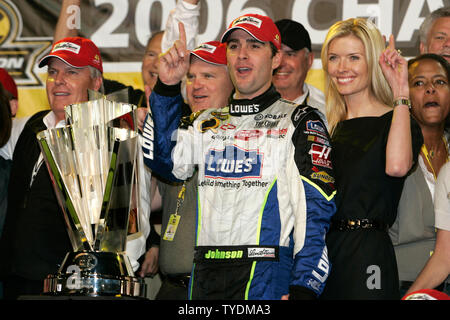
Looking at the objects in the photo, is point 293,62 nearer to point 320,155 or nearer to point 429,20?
point 429,20

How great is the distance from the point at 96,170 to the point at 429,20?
8.51ft

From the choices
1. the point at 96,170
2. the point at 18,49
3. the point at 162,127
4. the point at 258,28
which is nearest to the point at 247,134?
the point at 162,127

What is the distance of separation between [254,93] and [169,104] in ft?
1.39

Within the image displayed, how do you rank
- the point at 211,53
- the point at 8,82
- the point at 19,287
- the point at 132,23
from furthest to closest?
the point at 132,23 → the point at 8,82 → the point at 211,53 → the point at 19,287

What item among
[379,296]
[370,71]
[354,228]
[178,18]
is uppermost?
[178,18]

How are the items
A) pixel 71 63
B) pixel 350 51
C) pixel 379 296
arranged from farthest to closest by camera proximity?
pixel 71 63 < pixel 350 51 < pixel 379 296

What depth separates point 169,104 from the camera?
9.69 feet

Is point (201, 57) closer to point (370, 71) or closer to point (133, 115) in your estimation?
point (370, 71)

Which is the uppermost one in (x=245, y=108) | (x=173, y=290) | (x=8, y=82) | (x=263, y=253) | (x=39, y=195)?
(x=8, y=82)

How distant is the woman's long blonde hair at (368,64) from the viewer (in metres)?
3.34

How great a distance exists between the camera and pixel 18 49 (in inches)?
189

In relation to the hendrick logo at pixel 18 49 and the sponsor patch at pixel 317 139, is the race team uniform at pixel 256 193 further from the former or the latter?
the hendrick logo at pixel 18 49

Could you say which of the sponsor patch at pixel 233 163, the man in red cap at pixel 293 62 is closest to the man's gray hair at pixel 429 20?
the man in red cap at pixel 293 62
